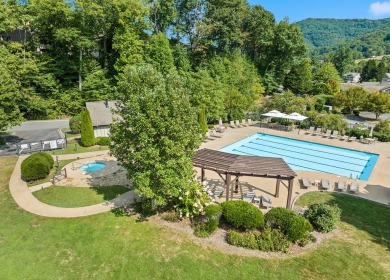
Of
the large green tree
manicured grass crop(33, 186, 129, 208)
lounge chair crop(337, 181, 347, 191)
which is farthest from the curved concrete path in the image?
lounge chair crop(337, 181, 347, 191)

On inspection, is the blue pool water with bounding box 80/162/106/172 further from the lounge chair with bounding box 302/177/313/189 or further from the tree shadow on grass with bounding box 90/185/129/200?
the lounge chair with bounding box 302/177/313/189

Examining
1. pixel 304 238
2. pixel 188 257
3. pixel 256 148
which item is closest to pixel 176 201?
pixel 188 257

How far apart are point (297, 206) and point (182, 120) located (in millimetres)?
8134

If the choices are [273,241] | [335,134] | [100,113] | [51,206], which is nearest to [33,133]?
[100,113]

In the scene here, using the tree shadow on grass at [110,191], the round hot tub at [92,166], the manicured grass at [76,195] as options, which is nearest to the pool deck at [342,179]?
the tree shadow on grass at [110,191]

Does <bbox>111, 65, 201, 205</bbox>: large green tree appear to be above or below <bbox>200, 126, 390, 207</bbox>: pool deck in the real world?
above

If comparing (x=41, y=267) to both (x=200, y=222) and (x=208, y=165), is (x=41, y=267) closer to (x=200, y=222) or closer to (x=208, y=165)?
(x=200, y=222)

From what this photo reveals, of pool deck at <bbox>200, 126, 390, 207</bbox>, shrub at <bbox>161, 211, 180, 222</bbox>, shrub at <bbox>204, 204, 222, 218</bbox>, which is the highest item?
shrub at <bbox>204, 204, 222, 218</bbox>

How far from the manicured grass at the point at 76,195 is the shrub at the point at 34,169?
1464 mm

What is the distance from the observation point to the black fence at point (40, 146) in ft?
75.5

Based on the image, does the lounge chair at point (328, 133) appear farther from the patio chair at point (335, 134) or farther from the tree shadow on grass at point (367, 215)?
the tree shadow on grass at point (367, 215)

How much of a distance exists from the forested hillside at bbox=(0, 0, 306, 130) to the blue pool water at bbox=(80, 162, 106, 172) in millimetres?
11912

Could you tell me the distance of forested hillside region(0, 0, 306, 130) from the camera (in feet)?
110

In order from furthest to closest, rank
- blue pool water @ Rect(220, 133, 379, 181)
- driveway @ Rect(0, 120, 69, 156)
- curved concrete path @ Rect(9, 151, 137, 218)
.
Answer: driveway @ Rect(0, 120, 69, 156)
blue pool water @ Rect(220, 133, 379, 181)
curved concrete path @ Rect(9, 151, 137, 218)
